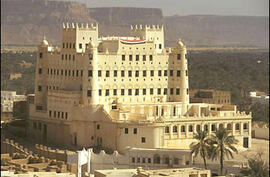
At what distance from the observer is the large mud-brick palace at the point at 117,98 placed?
9619 cm

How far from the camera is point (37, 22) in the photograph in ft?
529

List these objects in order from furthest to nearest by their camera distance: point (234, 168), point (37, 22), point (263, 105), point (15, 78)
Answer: point (15, 78) → point (37, 22) → point (263, 105) → point (234, 168)

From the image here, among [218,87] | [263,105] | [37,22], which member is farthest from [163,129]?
[218,87]

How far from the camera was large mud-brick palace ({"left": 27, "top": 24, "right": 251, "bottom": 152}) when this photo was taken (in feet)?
316

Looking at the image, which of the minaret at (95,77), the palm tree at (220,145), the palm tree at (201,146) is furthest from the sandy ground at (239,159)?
the minaret at (95,77)

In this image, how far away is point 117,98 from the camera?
101m

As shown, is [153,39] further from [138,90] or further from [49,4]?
[49,4]

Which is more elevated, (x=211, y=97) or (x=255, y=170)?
(x=211, y=97)

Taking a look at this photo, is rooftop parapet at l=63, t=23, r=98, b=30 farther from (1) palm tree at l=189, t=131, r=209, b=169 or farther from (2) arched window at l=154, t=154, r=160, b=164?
(1) palm tree at l=189, t=131, r=209, b=169

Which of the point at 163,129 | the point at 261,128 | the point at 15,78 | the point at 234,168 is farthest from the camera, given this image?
the point at 15,78

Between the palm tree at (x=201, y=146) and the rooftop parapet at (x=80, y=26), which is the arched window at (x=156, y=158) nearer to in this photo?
the palm tree at (x=201, y=146)

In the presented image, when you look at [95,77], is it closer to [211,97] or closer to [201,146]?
[201,146]

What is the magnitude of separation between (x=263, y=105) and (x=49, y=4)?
4027cm

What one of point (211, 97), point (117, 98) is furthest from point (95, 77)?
point (211, 97)
